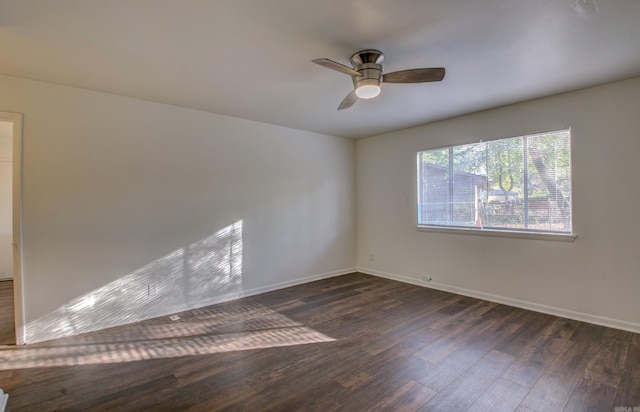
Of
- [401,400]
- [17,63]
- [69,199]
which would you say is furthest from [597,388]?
[17,63]

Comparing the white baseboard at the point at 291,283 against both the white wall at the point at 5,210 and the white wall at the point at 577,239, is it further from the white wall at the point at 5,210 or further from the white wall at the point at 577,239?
the white wall at the point at 5,210

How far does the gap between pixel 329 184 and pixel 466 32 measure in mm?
3413

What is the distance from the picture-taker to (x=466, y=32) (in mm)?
2123

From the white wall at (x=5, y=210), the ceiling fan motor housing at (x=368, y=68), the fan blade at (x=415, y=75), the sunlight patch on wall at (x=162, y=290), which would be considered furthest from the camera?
the white wall at (x=5, y=210)

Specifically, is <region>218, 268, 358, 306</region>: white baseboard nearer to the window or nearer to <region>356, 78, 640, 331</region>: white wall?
<region>356, 78, 640, 331</region>: white wall

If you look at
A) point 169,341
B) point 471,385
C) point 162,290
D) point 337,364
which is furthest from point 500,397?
point 162,290

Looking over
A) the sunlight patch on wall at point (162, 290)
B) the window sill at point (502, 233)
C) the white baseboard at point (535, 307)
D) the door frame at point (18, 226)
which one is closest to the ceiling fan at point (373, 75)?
the window sill at point (502, 233)

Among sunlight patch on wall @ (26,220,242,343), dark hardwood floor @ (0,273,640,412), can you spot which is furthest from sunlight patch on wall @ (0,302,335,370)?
sunlight patch on wall @ (26,220,242,343)

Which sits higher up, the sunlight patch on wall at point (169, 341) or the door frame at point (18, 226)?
the door frame at point (18, 226)

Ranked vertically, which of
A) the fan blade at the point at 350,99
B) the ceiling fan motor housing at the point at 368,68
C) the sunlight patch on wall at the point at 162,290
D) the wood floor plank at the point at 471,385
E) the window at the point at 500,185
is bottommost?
the wood floor plank at the point at 471,385

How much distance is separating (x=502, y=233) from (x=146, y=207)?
437 centimetres

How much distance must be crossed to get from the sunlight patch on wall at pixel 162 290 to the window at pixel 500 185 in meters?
2.98

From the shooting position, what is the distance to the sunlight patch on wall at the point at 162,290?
9.91ft

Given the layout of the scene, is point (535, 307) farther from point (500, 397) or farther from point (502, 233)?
point (500, 397)
